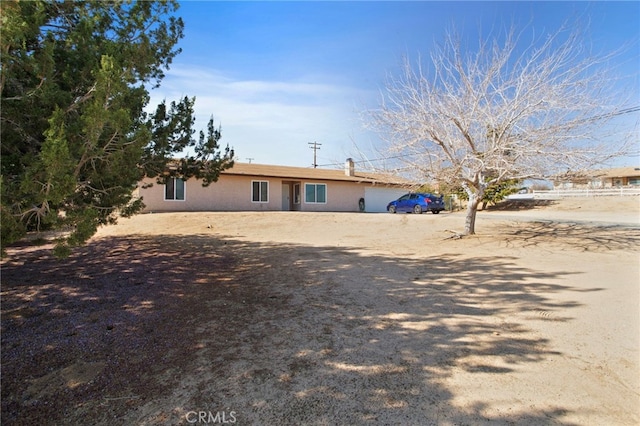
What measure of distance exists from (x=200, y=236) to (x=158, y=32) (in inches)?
277

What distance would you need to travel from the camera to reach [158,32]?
7262mm

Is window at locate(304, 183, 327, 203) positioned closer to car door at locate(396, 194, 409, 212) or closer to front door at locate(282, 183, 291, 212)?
front door at locate(282, 183, 291, 212)

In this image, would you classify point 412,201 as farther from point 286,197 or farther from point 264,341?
point 264,341

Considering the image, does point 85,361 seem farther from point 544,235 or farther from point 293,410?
point 544,235

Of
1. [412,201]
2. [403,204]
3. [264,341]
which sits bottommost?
[264,341]

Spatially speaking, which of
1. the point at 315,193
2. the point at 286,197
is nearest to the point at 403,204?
the point at 315,193

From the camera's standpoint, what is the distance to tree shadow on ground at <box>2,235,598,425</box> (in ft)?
A: 9.07

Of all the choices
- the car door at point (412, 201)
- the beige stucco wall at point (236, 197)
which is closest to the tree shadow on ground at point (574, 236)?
the car door at point (412, 201)

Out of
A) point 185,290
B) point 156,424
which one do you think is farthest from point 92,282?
point 156,424

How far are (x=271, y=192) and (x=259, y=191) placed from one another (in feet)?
3.12

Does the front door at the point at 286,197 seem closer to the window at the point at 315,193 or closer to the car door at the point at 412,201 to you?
the window at the point at 315,193

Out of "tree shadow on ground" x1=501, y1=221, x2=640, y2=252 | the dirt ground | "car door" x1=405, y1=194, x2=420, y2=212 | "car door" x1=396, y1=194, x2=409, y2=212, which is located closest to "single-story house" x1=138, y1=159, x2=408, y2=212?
"car door" x1=396, y1=194, x2=409, y2=212

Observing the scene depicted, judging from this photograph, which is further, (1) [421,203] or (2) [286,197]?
(2) [286,197]

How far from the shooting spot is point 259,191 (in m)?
23.5
